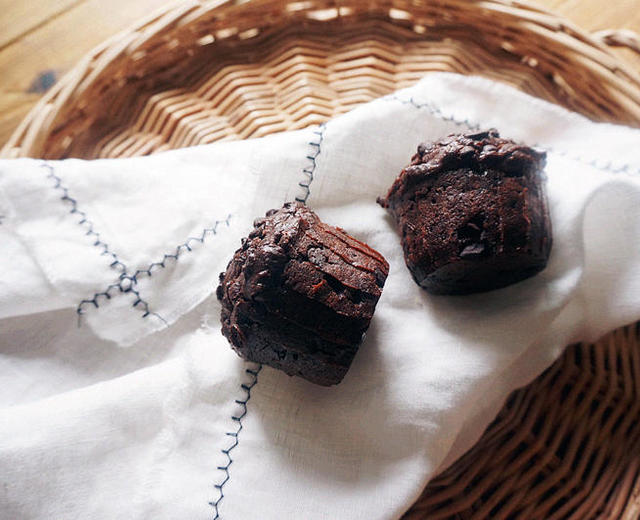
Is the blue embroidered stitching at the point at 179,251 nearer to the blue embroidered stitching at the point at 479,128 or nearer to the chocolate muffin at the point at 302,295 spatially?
the chocolate muffin at the point at 302,295

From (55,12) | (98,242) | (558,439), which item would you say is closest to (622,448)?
(558,439)

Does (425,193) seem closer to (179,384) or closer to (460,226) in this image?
(460,226)

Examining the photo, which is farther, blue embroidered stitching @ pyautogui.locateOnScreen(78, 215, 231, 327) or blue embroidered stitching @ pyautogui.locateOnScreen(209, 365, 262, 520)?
blue embroidered stitching @ pyautogui.locateOnScreen(78, 215, 231, 327)

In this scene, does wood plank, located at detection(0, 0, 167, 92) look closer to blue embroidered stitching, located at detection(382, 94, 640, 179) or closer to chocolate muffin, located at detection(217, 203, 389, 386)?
blue embroidered stitching, located at detection(382, 94, 640, 179)

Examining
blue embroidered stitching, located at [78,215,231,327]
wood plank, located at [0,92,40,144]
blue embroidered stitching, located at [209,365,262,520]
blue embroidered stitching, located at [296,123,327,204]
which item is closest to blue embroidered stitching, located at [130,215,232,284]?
blue embroidered stitching, located at [78,215,231,327]

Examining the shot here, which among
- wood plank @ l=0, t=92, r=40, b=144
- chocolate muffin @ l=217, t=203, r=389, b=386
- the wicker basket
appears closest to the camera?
chocolate muffin @ l=217, t=203, r=389, b=386

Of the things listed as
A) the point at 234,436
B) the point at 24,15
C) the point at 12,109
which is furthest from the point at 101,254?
the point at 24,15

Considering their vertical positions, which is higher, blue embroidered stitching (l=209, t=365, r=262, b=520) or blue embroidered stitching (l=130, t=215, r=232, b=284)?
blue embroidered stitching (l=130, t=215, r=232, b=284)
